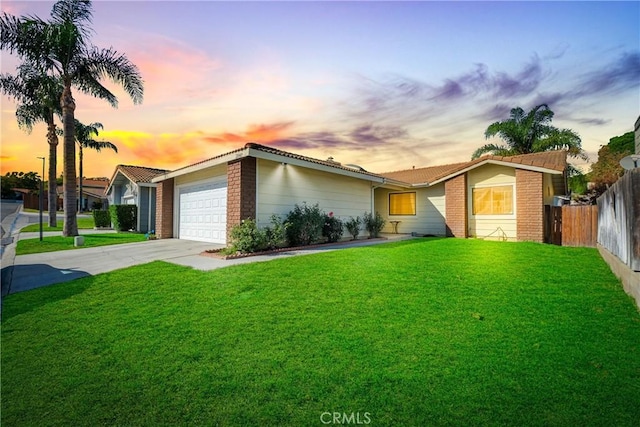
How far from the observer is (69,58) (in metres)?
15.2

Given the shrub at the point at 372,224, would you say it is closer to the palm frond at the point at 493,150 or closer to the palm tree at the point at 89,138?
the palm frond at the point at 493,150

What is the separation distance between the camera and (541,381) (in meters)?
2.87

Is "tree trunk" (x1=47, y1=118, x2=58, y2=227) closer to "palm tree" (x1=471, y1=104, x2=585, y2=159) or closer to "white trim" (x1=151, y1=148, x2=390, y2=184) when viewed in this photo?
"white trim" (x1=151, y1=148, x2=390, y2=184)

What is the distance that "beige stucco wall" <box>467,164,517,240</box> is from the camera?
46.8ft

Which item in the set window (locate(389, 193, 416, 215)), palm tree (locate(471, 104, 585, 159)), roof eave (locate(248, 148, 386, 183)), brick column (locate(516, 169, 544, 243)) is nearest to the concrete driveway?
roof eave (locate(248, 148, 386, 183))

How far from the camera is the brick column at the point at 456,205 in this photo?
15.4 metres

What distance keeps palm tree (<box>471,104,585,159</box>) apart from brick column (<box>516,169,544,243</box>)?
9.57 m

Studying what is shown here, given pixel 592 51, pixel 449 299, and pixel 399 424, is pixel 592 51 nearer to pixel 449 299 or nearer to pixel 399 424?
pixel 449 299

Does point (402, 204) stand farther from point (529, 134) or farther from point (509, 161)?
point (529, 134)

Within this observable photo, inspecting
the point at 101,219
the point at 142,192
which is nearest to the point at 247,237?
the point at 142,192

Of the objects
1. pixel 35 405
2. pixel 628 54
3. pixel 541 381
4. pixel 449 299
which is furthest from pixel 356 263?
pixel 628 54

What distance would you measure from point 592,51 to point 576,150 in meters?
11.8

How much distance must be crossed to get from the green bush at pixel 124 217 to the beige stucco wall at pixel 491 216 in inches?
771

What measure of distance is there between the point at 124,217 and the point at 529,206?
857 inches
